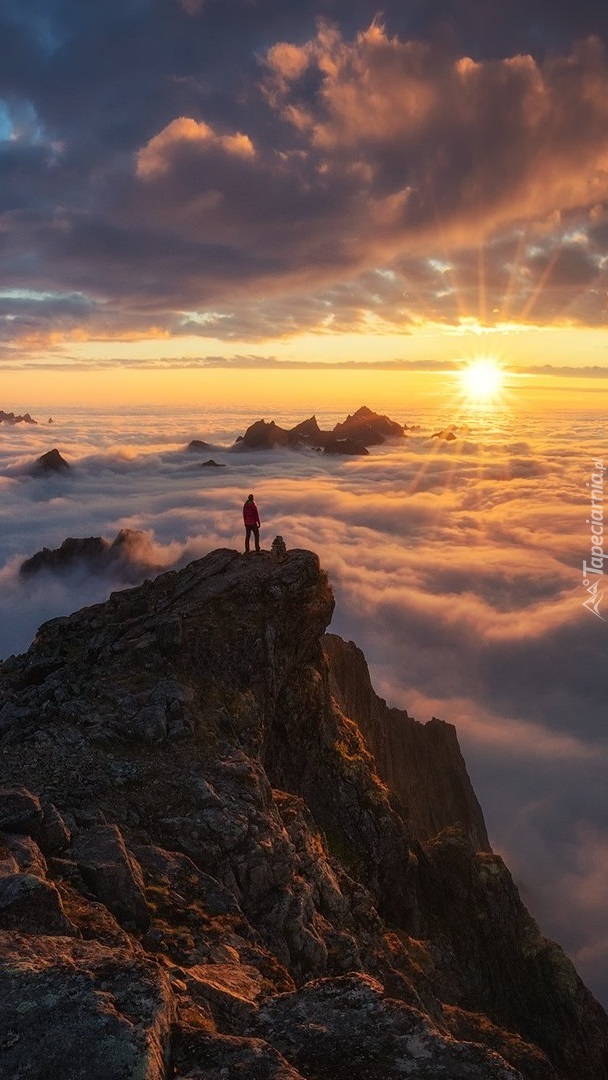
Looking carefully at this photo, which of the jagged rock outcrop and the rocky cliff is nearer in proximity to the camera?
the rocky cliff

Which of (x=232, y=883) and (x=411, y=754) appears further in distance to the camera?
(x=411, y=754)

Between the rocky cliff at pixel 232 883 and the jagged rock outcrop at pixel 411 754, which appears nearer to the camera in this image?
the rocky cliff at pixel 232 883

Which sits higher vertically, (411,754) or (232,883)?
(232,883)

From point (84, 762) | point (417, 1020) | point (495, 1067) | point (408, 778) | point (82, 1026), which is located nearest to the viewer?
point (82, 1026)

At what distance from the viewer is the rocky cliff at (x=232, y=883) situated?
10.2 meters

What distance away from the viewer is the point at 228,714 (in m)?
30.3

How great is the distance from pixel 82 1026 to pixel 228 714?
21.1 meters

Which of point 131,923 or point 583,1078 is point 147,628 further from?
point 583,1078

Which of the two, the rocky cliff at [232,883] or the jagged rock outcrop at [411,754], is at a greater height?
the rocky cliff at [232,883]

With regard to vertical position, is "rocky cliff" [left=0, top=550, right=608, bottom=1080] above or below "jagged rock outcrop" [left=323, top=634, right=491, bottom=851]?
above

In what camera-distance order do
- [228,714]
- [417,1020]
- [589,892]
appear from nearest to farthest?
[417,1020], [228,714], [589,892]

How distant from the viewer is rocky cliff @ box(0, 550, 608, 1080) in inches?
403

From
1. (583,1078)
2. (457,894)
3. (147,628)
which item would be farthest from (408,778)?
(147,628)

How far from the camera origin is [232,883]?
2164cm
